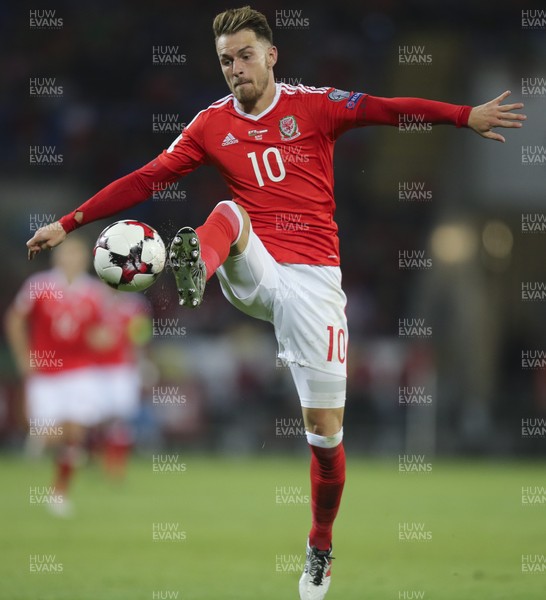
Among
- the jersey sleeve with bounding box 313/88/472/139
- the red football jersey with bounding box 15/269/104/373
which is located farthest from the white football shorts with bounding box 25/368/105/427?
the jersey sleeve with bounding box 313/88/472/139

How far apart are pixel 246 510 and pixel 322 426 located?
4708 mm

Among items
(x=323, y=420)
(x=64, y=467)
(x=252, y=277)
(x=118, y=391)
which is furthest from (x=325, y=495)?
(x=118, y=391)

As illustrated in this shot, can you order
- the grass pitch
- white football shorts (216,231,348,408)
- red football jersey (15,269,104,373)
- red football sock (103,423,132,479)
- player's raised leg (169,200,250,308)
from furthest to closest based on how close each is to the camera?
red football sock (103,423,132,479) → red football jersey (15,269,104,373) → the grass pitch → white football shorts (216,231,348,408) → player's raised leg (169,200,250,308)

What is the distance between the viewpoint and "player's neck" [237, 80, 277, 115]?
5812 millimetres

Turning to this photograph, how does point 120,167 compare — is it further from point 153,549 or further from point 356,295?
point 153,549

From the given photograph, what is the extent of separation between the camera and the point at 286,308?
18.8 ft

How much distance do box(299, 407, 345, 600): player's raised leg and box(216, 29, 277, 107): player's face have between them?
171 cm

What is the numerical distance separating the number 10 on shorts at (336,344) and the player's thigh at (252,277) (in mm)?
345

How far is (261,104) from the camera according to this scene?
19.1 ft

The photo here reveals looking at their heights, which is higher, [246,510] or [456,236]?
[456,236]

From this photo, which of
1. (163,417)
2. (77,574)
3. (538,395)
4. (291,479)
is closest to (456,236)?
(538,395)

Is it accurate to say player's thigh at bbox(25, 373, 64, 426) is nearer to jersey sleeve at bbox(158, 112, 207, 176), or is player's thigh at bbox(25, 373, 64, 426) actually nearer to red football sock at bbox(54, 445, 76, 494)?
red football sock at bbox(54, 445, 76, 494)

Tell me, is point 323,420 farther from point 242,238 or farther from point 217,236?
point 217,236

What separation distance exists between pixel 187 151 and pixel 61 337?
19.2ft
